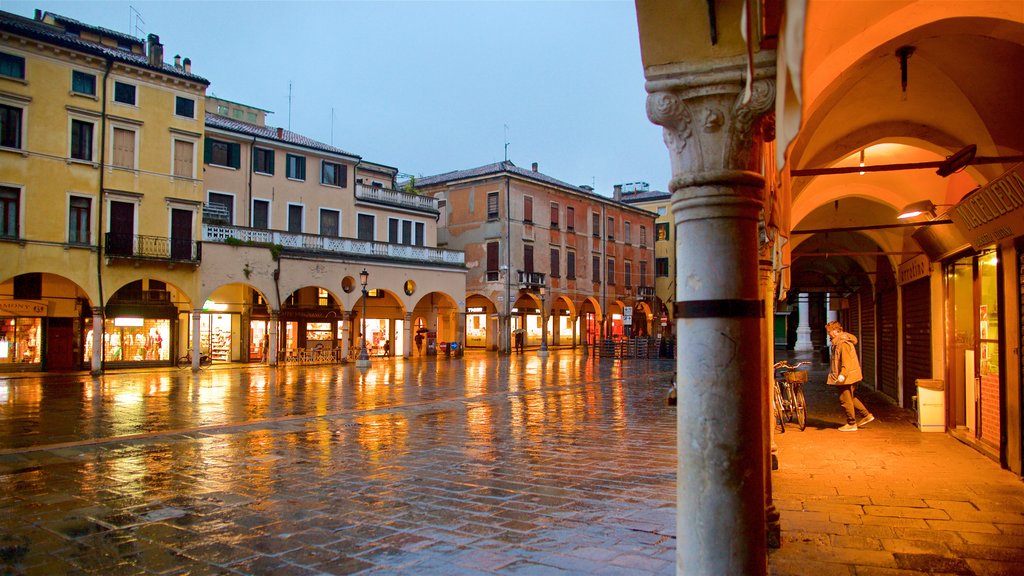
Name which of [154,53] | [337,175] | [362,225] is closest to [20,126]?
[154,53]

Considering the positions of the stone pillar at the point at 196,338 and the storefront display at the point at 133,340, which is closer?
the stone pillar at the point at 196,338

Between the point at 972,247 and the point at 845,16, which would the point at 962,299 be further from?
the point at 845,16

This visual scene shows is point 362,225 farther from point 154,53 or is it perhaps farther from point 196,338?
point 154,53

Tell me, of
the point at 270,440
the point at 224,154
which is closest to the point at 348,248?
the point at 224,154

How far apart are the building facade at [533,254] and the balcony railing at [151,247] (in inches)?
729

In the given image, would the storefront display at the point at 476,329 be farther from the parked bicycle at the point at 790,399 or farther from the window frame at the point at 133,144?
the parked bicycle at the point at 790,399

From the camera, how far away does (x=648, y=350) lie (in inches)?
1412

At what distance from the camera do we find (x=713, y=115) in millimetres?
3076

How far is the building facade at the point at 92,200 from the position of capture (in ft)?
80.0

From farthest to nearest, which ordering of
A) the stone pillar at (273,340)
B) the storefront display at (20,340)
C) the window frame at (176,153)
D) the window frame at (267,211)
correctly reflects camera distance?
the window frame at (267,211) → the stone pillar at (273,340) → the window frame at (176,153) → the storefront display at (20,340)

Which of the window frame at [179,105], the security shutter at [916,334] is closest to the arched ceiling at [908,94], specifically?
the security shutter at [916,334]

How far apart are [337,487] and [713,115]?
18.9ft

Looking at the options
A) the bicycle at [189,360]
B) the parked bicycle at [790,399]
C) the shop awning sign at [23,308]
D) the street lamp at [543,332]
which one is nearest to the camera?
the parked bicycle at [790,399]

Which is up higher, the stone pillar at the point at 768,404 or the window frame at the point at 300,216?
the window frame at the point at 300,216
